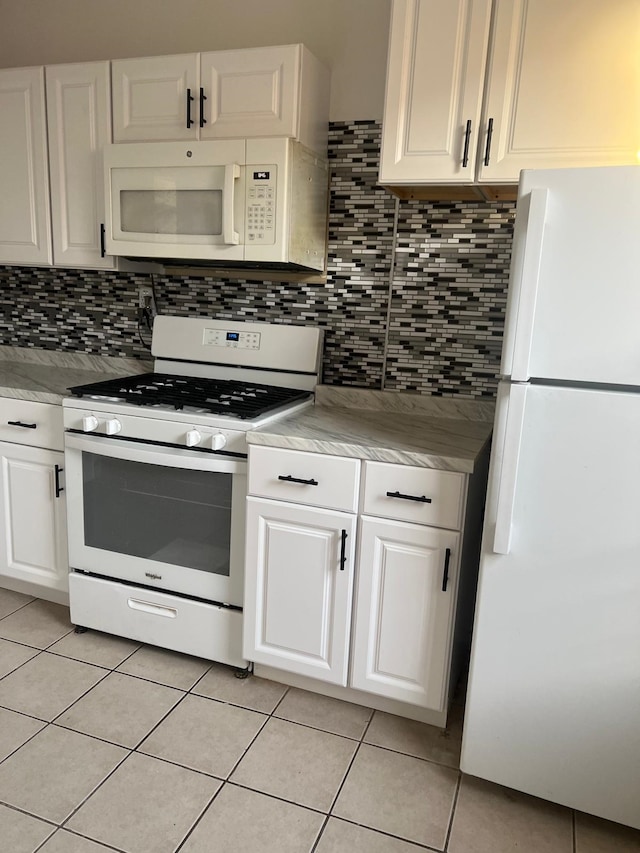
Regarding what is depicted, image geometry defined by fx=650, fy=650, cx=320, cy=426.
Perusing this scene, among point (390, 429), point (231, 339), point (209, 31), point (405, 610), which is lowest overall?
point (405, 610)

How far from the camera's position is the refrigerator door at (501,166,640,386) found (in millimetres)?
1384

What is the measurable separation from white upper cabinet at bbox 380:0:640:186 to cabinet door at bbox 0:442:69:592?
1.59 meters

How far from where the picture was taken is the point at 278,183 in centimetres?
213

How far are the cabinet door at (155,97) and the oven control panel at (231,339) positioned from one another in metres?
0.72

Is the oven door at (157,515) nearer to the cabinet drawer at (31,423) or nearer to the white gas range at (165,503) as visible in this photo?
the white gas range at (165,503)

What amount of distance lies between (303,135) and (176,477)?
1232 millimetres

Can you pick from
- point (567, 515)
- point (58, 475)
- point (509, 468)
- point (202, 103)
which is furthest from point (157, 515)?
point (202, 103)

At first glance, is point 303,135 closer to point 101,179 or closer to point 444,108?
point 444,108

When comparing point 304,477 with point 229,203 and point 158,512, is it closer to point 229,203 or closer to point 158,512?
point 158,512

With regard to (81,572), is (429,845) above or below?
below

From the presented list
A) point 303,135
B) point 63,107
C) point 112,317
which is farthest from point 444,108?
point 112,317

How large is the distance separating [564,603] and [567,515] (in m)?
0.22

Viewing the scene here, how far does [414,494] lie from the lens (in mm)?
1809

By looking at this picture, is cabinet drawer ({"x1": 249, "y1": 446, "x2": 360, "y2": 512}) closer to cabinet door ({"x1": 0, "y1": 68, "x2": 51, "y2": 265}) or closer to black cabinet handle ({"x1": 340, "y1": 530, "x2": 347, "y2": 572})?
black cabinet handle ({"x1": 340, "y1": 530, "x2": 347, "y2": 572})
